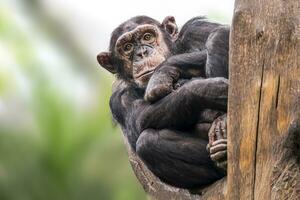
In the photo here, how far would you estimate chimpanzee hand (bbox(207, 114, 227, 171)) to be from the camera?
4559 mm

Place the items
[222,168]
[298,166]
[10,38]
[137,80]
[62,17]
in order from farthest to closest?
[10,38], [62,17], [137,80], [222,168], [298,166]

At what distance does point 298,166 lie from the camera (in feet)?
13.0

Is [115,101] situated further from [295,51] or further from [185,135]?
[295,51]

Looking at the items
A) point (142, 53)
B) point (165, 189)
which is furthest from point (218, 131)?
point (142, 53)

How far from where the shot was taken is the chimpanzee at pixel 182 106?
499 centimetres

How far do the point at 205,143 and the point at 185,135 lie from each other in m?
0.14

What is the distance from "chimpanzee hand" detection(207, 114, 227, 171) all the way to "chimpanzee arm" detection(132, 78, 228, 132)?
0.14 meters

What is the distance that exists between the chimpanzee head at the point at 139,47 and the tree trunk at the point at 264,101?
1700mm

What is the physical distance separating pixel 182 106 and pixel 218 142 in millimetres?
612

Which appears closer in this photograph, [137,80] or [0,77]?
[137,80]

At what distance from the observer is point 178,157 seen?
5094 mm

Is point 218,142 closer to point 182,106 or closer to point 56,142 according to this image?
point 182,106

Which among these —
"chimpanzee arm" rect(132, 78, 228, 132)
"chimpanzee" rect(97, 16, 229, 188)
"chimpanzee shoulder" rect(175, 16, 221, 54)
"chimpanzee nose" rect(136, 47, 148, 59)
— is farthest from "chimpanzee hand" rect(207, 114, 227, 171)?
"chimpanzee nose" rect(136, 47, 148, 59)

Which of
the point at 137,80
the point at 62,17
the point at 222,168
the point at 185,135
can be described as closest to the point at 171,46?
the point at 137,80
